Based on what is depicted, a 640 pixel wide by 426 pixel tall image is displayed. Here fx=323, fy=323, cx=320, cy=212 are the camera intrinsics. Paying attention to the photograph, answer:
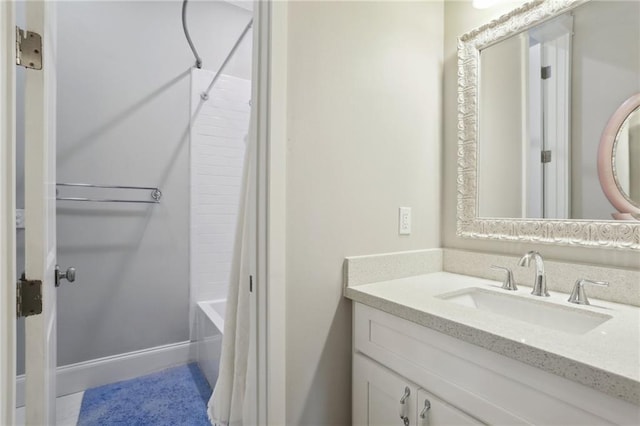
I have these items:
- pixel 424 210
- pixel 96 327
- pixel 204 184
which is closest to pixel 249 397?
pixel 424 210

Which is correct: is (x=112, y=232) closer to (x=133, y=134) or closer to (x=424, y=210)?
(x=133, y=134)

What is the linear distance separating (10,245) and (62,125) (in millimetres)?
1579

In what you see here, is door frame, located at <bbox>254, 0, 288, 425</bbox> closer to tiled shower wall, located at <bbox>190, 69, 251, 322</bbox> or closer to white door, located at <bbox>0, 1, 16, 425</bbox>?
white door, located at <bbox>0, 1, 16, 425</bbox>

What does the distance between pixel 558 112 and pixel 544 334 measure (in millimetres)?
869

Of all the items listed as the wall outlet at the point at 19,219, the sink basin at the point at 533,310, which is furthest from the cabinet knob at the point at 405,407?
the wall outlet at the point at 19,219

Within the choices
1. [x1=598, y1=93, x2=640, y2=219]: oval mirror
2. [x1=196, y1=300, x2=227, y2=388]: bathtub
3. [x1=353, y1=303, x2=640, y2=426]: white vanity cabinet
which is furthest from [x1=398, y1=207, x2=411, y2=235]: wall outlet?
[x1=196, y1=300, x2=227, y2=388]: bathtub

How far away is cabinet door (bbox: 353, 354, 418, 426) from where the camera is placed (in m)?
0.95

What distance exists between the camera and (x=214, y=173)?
2434 millimetres

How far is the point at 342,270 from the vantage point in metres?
1.21

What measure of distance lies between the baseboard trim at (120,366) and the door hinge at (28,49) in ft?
5.64

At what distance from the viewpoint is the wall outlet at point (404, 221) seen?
137cm

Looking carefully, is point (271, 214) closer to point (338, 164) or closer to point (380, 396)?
point (338, 164)

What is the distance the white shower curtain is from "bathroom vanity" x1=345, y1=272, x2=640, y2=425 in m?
0.39

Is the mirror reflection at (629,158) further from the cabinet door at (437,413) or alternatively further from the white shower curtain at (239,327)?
the white shower curtain at (239,327)
